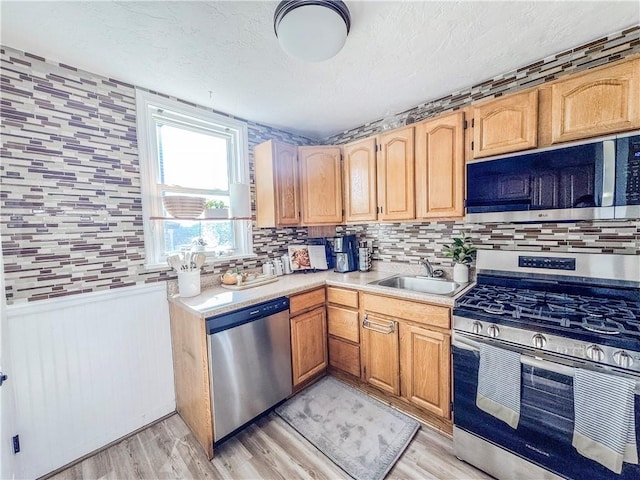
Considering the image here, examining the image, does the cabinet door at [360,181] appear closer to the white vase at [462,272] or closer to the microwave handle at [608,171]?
the white vase at [462,272]

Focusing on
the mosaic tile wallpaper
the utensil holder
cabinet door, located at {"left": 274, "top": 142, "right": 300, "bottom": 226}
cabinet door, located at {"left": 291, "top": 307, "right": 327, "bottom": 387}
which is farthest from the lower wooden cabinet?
the mosaic tile wallpaper

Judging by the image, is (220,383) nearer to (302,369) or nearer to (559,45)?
(302,369)

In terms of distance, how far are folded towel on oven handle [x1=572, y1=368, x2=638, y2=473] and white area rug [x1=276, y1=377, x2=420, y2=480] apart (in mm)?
910

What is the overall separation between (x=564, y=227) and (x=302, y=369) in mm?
2110

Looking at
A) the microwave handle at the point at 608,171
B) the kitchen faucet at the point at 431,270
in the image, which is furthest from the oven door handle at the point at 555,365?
the kitchen faucet at the point at 431,270

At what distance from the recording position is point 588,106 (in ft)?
4.40

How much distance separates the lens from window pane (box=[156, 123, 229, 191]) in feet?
6.62

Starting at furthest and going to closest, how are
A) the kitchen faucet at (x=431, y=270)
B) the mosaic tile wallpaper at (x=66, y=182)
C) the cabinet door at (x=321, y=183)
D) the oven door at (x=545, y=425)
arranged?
the cabinet door at (x=321, y=183) → the kitchen faucet at (x=431, y=270) → the mosaic tile wallpaper at (x=66, y=182) → the oven door at (x=545, y=425)

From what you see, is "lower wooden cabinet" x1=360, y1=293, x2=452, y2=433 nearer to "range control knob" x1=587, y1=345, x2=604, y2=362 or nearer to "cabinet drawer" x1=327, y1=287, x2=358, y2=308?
"cabinet drawer" x1=327, y1=287, x2=358, y2=308

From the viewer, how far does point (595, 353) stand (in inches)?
42.6

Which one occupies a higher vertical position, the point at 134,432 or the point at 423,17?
the point at 423,17

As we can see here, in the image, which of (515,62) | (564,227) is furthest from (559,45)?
(564,227)

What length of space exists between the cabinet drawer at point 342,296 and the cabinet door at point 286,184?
0.76 m

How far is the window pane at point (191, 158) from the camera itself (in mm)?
2018
